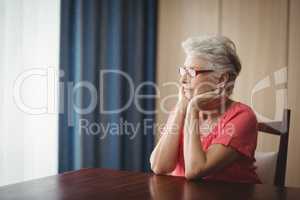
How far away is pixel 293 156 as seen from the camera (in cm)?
263

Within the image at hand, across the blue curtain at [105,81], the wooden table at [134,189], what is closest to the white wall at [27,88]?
the blue curtain at [105,81]

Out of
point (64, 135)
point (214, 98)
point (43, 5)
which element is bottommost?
point (64, 135)

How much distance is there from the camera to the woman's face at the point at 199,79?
4.80 feet

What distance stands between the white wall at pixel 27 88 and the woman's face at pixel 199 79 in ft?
3.44

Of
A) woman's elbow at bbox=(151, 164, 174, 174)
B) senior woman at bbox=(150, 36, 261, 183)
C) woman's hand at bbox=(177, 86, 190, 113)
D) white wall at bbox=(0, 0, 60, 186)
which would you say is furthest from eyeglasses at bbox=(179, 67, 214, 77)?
white wall at bbox=(0, 0, 60, 186)

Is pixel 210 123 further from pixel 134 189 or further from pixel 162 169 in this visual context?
pixel 134 189

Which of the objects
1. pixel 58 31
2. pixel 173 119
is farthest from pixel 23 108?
pixel 173 119

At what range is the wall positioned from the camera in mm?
2617

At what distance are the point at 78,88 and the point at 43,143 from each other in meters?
0.41

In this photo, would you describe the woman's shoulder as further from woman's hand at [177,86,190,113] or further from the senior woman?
woman's hand at [177,86,190,113]

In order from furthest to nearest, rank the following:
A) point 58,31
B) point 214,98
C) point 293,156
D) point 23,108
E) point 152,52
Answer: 1. point 152,52
2. point 293,156
3. point 58,31
4. point 23,108
5. point 214,98

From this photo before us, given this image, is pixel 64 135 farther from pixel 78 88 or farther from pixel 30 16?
pixel 30 16

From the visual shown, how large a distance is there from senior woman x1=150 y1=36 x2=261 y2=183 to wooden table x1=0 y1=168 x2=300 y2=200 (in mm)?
162

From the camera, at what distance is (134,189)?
42.9 inches
